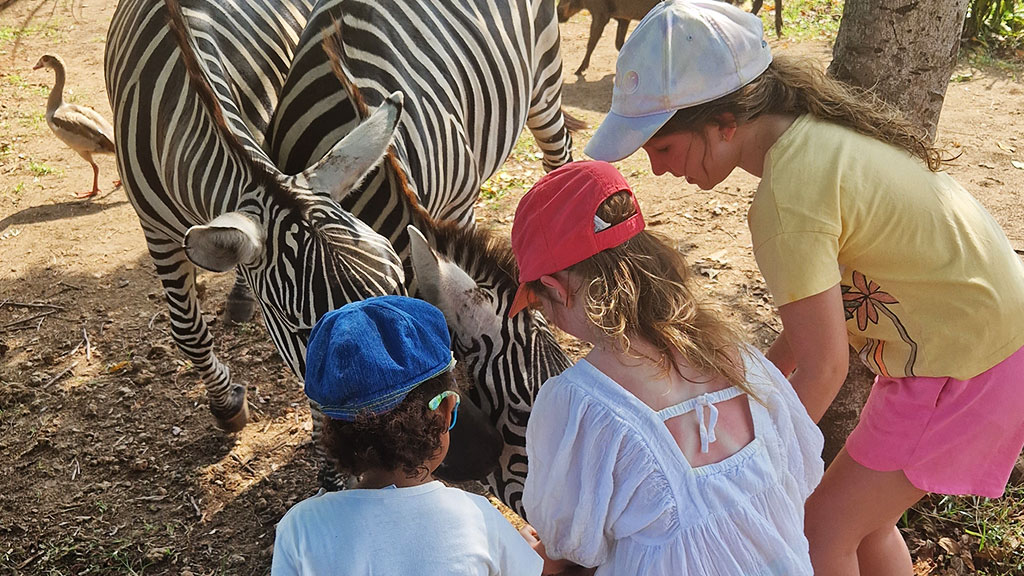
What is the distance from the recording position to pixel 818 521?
237cm

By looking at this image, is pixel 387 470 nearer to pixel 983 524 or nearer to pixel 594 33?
pixel 983 524

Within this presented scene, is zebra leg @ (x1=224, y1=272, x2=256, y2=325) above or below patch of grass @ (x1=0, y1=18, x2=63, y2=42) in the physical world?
below

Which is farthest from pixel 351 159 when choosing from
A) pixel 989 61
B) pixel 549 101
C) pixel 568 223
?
pixel 989 61

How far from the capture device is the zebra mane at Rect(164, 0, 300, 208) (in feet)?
8.62

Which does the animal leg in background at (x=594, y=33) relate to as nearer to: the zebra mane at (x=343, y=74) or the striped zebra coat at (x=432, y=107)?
the striped zebra coat at (x=432, y=107)

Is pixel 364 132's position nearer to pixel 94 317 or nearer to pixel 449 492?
pixel 449 492

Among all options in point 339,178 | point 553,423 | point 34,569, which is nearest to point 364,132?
point 339,178

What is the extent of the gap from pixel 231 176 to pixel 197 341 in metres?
1.62

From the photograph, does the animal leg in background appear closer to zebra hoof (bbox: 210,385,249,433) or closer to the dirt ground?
the dirt ground

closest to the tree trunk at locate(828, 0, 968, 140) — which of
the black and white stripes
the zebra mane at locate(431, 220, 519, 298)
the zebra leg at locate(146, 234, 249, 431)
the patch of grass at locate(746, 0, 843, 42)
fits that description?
the black and white stripes

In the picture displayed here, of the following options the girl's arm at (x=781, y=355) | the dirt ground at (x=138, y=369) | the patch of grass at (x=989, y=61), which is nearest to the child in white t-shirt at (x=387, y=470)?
the girl's arm at (x=781, y=355)

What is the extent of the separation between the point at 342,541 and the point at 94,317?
4305 millimetres

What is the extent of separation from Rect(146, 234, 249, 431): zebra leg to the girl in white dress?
8.84 feet

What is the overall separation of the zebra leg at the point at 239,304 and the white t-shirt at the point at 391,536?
353cm
